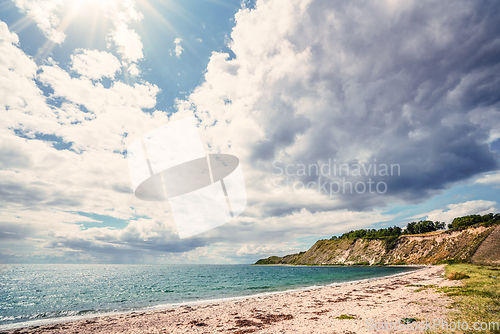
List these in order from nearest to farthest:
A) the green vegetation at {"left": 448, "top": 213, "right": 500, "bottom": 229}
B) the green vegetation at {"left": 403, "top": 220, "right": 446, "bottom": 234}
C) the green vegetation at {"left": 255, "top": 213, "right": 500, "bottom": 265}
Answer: the green vegetation at {"left": 255, "top": 213, "right": 500, "bottom": 265} < the green vegetation at {"left": 448, "top": 213, "right": 500, "bottom": 229} < the green vegetation at {"left": 403, "top": 220, "right": 446, "bottom": 234}

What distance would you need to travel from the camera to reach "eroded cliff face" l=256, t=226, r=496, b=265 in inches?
3370

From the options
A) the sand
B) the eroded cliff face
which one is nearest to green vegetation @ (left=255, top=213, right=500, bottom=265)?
the eroded cliff face

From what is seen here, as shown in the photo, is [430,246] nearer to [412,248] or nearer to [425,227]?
[412,248]

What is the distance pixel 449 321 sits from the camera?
10266mm

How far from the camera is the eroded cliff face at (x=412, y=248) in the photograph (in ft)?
281

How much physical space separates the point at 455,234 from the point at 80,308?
484ft

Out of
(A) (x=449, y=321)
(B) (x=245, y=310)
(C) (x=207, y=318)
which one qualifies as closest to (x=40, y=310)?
(C) (x=207, y=318)

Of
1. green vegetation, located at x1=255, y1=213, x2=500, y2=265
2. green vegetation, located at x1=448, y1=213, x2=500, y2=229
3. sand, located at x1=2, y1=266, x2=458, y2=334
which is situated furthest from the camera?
green vegetation, located at x1=448, y1=213, x2=500, y2=229

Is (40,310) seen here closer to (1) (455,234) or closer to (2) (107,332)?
(2) (107,332)

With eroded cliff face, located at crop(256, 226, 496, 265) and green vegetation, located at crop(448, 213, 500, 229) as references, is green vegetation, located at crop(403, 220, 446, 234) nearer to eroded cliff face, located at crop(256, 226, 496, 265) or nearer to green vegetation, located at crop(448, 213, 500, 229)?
green vegetation, located at crop(448, 213, 500, 229)

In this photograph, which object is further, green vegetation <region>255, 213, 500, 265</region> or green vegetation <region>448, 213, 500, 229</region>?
green vegetation <region>448, 213, 500, 229</region>

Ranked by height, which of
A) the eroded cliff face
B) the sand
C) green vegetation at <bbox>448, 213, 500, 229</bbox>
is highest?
the sand

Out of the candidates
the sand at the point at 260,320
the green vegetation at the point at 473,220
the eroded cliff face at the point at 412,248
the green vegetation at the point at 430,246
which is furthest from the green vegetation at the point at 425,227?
the sand at the point at 260,320

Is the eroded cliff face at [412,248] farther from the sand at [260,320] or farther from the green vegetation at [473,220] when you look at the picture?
the sand at [260,320]
